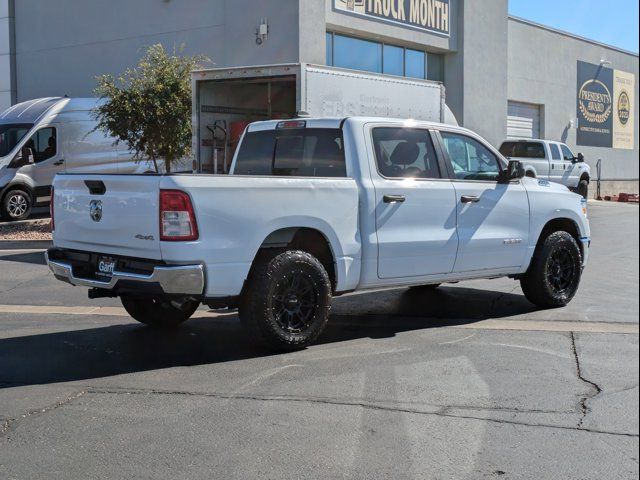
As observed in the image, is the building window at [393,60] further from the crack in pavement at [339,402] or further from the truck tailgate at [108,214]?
the crack in pavement at [339,402]

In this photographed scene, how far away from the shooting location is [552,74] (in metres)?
32.4

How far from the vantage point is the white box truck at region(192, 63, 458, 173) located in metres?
12.8

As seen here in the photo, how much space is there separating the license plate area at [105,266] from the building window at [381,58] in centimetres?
1570

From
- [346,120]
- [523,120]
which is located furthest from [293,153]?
[523,120]

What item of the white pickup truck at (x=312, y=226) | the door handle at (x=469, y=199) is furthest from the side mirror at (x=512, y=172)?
the door handle at (x=469, y=199)

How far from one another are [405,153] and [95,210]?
2.96 metres

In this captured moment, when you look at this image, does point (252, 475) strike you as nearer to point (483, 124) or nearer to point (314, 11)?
point (314, 11)

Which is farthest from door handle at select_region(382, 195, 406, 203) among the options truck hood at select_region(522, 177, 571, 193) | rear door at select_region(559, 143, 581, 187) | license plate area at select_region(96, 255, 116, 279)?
rear door at select_region(559, 143, 581, 187)

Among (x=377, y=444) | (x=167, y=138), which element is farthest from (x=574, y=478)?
(x=167, y=138)

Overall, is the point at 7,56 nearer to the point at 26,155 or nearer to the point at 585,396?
the point at 26,155

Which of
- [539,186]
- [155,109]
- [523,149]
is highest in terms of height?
[155,109]

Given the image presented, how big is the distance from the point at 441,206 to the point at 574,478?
3767mm

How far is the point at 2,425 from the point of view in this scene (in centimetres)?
494

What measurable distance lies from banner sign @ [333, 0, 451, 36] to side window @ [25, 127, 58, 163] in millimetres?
8075
